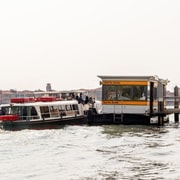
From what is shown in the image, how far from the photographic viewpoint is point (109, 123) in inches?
1490

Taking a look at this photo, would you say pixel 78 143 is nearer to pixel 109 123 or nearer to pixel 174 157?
pixel 174 157

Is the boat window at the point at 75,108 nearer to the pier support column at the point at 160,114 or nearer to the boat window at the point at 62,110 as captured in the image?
the boat window at the point at 62,110

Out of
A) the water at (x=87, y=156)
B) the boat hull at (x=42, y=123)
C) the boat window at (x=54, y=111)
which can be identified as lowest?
the water at (x=87, y=156)

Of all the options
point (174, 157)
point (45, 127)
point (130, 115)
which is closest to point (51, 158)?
point (174, 157)

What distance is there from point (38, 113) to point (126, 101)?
6.75 meters

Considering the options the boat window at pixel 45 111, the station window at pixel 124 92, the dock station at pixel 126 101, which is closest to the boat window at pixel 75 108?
the dock station at pixel 126 101

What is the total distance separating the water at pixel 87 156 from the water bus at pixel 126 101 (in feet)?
24.5

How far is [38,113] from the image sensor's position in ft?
113

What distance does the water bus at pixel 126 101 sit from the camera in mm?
37344

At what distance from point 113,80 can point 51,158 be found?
61.4 feet

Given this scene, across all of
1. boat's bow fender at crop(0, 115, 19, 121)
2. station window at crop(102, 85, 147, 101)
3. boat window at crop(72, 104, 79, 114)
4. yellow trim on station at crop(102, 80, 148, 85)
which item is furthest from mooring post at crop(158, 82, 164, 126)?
boat's bow fender at crop(0, 115, 19, 121)

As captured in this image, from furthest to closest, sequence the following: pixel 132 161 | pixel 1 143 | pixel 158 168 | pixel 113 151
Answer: pixel 1 143 < pixel 113 151 < pixel 132 161 < pixel 158 168

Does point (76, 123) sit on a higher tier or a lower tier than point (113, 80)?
lower

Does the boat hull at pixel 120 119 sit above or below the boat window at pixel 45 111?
below
